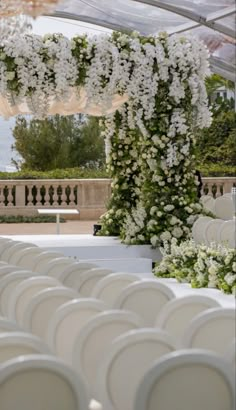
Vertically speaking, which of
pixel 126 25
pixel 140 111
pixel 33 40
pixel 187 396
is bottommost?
pixel 187 396

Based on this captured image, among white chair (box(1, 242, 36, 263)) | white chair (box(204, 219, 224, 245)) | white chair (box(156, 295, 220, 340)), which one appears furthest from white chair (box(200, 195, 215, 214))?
white chair (box(156, 295, 220, 340))

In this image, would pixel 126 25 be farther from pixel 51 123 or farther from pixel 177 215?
pixel 177 215

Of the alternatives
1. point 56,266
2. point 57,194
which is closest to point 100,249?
point 56,266

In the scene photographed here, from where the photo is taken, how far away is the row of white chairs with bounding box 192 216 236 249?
11.7m

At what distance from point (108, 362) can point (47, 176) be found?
22.6m

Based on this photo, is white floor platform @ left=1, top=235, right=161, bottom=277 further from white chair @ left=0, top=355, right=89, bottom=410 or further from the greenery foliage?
the greenery foliage

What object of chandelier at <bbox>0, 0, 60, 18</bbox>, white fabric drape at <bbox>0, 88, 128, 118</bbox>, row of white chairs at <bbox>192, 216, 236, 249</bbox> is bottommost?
row of white chairs at <bbox>192, 216, 236, 249</bbox>

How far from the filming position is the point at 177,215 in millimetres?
14055

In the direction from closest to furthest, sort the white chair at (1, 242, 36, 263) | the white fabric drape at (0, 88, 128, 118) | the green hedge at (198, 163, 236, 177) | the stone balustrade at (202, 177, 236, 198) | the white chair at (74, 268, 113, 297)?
the white chair at (74, 268, 113, 297) < the white chair at (1, 242, 36, 263) < the white fabric drape at (0, 88, 128, 118) < the stone balustrade at (202, 177, 236, 198) < the green hedge at (198, 163, 236, 177)

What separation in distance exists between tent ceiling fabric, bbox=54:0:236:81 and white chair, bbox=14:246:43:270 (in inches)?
666

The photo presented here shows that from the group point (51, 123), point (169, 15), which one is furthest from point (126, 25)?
point (51, 123)

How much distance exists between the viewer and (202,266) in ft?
35.0

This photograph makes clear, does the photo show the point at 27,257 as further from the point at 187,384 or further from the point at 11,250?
the point at 187,384

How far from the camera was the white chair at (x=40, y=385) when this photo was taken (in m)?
3.60
